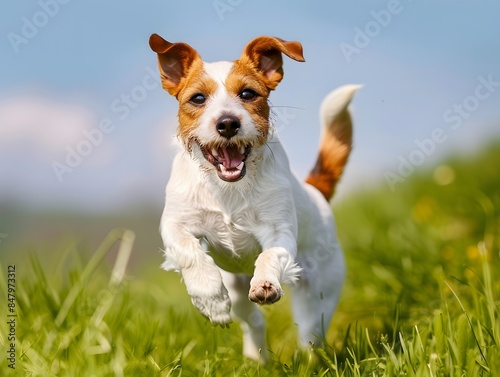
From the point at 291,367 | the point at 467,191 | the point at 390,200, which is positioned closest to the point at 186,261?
the point at 291,367

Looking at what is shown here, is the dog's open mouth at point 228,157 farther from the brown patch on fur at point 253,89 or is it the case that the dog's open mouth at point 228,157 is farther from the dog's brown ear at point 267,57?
the dog's brown ear at point 267,57

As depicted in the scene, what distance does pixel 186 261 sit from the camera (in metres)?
3.63

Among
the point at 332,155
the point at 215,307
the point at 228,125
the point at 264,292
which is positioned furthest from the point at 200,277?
the point at 332,155

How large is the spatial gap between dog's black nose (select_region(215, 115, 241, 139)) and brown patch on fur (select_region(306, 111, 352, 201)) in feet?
4.89

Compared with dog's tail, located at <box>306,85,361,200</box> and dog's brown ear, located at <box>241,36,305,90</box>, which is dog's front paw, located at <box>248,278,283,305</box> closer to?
dog's brown ear, located at <box>241,36,305,90</box>

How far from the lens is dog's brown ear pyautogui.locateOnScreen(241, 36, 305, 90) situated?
3877 millimetres

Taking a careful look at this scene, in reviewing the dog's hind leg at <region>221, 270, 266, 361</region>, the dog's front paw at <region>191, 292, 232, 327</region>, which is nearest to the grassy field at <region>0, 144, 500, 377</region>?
the dog's hind leg at <region>221, 270, 266, 361</region>

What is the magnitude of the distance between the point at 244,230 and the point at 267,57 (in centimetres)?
92

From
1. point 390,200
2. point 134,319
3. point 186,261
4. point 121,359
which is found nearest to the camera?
point 186,261

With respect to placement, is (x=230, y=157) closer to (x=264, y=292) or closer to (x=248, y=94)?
(x=248, y=94)

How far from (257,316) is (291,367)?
82 centimetres

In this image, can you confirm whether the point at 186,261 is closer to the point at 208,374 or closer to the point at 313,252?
the point at 208,374

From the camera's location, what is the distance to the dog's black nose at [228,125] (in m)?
Result: 3.53

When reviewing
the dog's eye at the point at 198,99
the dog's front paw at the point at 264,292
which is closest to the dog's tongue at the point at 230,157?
the dog's eye at the point at 198,99
